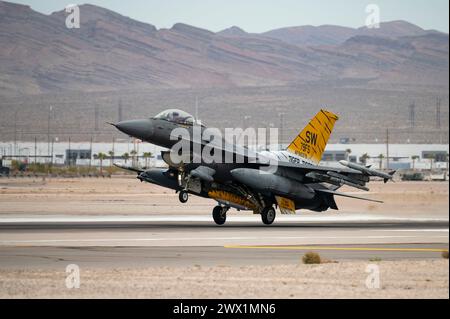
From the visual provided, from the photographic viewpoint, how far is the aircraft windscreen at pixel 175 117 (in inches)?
1355

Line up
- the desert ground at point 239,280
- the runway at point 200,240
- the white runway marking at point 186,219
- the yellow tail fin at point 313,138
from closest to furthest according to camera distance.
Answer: the desert ground at point 239,280
the runway at point 200,240
the white runway marking at point 186,219
the yellow tail fin at point 313,138

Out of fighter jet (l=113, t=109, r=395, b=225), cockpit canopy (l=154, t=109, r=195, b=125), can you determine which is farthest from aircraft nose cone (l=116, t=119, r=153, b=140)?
cockpit canopy (l=154, t=109, r=195, b=125)

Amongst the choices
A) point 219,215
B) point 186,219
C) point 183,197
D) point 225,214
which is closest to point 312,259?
point 183,197

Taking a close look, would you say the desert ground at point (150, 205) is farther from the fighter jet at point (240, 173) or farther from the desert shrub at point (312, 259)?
the desert shrub at point (312, 259)

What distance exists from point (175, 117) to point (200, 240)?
25.5 feet

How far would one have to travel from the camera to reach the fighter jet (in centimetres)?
3422

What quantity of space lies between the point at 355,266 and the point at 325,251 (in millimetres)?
4490

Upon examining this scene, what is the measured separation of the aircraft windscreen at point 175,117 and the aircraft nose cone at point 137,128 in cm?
77

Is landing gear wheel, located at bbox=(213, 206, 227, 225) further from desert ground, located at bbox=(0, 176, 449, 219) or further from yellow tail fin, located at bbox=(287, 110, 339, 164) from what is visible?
desert ground, located at bbox=(0, 176, 449, 219)

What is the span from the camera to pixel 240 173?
34625mm

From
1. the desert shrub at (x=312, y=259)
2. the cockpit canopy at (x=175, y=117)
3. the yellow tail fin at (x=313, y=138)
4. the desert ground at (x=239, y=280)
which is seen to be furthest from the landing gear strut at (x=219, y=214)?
the desert shrub at (x=312, y=259)

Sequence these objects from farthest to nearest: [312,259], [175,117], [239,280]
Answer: [175,117], [312,259], [239,280]

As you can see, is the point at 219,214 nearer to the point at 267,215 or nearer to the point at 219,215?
the point at 219,215
